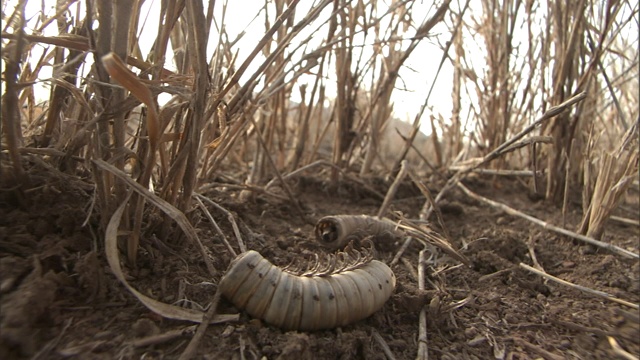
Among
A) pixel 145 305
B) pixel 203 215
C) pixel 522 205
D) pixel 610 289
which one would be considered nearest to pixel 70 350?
pixel 145 305

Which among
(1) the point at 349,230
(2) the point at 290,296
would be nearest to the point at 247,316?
(2) the point at 290,296

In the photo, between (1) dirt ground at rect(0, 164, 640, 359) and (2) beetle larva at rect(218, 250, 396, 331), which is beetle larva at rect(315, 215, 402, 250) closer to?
(1) dirt ground at rect(0, 164, 640, 359)

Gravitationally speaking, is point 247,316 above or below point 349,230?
below

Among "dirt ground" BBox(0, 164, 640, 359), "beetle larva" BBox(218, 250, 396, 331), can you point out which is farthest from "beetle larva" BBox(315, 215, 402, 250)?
"beetle larva" BBox(218, 250, 396, 331)

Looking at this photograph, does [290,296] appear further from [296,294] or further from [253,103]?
[253,103]

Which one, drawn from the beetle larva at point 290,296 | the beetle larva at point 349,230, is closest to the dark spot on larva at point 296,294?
the beetle larva at point 290,296

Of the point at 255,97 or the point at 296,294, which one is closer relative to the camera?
the point at 296,294

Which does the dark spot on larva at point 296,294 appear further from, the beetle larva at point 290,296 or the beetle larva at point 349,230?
the beetle larva at point 349,230
